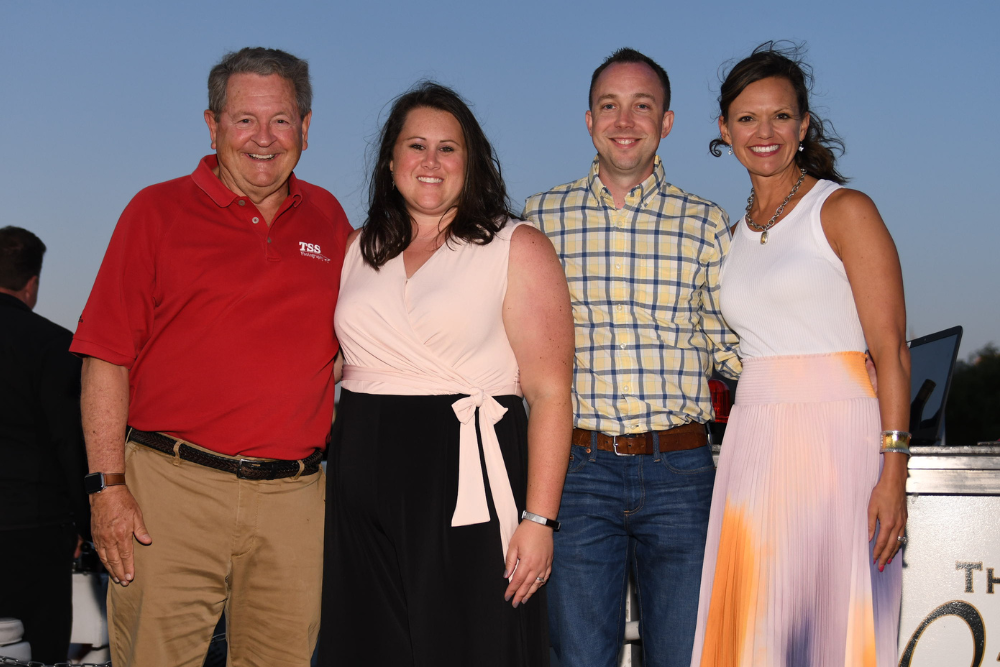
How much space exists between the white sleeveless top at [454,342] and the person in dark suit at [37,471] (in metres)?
2.16

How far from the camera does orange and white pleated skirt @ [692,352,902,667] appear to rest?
235 cm

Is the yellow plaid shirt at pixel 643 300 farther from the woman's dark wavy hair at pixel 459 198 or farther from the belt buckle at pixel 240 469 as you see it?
the belt buckle at pixel 240 469

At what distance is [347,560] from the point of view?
238 centimetres

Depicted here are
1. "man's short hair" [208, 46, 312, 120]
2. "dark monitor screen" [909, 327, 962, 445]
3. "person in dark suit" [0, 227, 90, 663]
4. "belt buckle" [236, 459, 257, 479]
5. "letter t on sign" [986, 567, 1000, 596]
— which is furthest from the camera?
"person in dark suit" [0, 227, 90, 663]

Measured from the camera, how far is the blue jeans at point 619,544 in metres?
2.63

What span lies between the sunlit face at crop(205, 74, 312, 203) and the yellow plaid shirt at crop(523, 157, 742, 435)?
87cm

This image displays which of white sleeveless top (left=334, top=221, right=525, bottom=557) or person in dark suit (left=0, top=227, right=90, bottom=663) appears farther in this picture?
person in dark suit (left=0, top=227, right=90, bottom=663)

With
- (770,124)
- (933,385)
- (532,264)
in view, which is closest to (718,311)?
(770,124)

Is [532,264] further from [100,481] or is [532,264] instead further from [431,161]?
[100,481]

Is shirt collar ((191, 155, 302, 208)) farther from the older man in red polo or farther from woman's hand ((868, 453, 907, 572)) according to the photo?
woman's hand ((868, 453, 907, 572))

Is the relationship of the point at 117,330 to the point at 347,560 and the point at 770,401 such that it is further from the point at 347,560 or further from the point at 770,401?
the point at 770,401

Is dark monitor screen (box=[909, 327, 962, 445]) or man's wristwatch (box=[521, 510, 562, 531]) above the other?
dark monitor screen (box=[909, 327, 962, 445])

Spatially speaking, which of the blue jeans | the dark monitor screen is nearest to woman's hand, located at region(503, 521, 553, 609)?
the blue jeans

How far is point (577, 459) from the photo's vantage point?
2678mm
